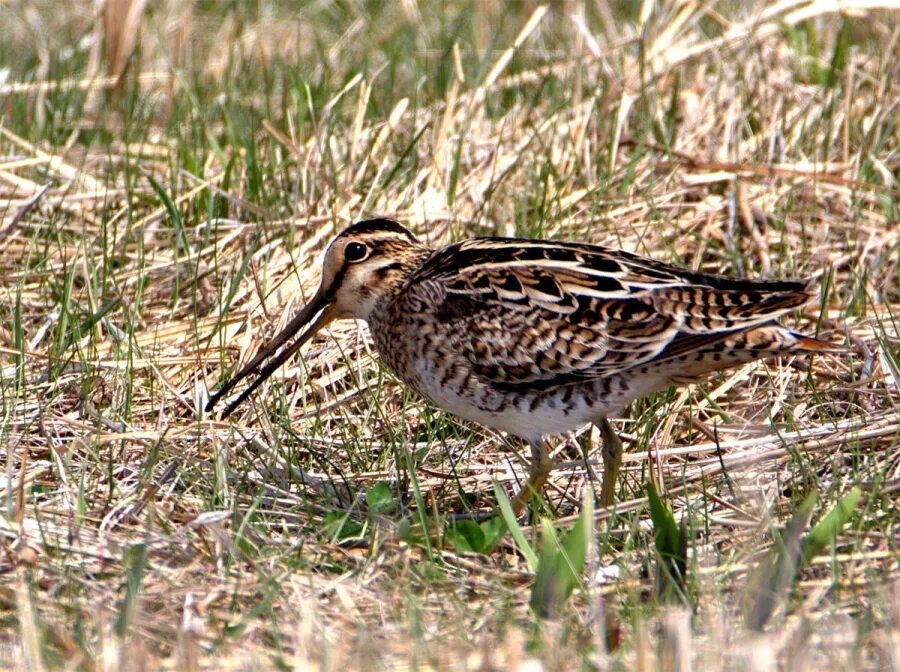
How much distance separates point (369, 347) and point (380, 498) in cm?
106

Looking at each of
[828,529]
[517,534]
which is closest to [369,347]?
[517,534]

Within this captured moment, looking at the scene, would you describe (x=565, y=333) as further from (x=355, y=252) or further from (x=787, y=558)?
(x=787, y=558)

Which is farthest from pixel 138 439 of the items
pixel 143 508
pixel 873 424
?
pixel 873 424

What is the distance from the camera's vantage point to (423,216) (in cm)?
538

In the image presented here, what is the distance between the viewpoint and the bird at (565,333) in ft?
12.3

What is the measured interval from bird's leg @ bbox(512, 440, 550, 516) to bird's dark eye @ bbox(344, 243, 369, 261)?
0.76m

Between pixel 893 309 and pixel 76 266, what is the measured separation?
2.87 m

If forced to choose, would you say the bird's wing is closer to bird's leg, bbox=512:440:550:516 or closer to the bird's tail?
the bird's tail

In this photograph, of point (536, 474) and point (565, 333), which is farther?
point (536, 474)

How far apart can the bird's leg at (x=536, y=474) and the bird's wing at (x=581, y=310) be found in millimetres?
209

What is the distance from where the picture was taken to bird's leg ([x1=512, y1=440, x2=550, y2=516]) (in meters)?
3.96

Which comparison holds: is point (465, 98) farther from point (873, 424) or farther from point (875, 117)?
point (873, 424)

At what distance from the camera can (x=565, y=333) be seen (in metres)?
3.85

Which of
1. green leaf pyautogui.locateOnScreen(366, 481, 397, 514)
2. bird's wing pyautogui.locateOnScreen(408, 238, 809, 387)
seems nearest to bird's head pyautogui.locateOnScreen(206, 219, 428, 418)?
bird's wing pyautogui.locateOnScreen(408, 238, 809, 387)
